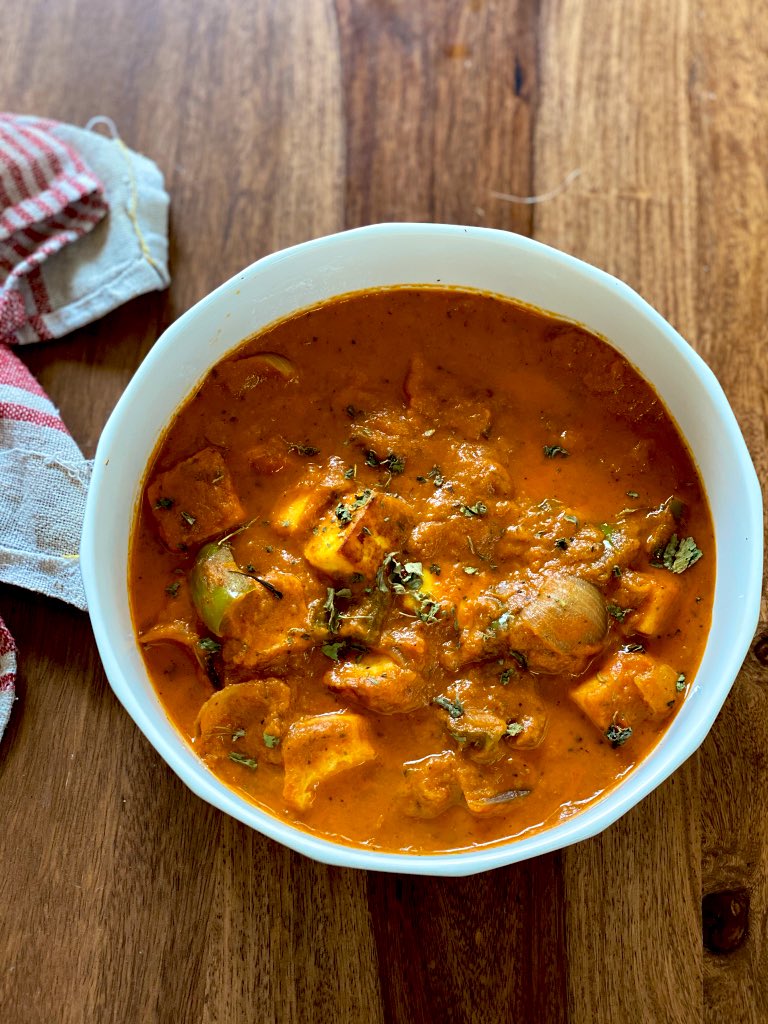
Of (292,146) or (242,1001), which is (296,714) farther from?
(292,146)

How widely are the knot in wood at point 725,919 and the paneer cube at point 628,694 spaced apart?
0.53 meters

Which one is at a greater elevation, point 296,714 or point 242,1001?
point 296,714

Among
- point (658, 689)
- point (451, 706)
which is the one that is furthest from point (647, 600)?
point (451, 706)

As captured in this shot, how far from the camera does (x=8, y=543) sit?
109 inches

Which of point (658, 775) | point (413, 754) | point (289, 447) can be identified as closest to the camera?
point (658, 775)

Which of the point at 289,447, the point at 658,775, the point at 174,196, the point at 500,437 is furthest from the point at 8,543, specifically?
the point at 658,775

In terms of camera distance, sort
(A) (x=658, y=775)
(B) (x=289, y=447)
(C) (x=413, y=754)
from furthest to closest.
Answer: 1. (B) (x=289, y=447)
2. (C) (x=413, y=754)
3. (A) (x=658, y=775)

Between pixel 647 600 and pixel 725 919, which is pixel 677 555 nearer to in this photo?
pixel 647 600

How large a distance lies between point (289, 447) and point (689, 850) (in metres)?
1.44

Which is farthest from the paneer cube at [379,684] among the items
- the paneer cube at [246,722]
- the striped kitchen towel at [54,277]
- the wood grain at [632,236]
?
the striped kitchen towel at [54,277]

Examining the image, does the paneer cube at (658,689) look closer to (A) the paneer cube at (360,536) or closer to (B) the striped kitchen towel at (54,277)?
(A) the paneer cube at (360,536)

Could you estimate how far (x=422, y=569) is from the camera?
2.55 meters

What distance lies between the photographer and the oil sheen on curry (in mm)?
2473

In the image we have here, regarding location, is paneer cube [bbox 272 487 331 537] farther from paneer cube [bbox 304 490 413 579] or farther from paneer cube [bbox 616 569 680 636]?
paneer cube [bbox 616 569 680 636]
